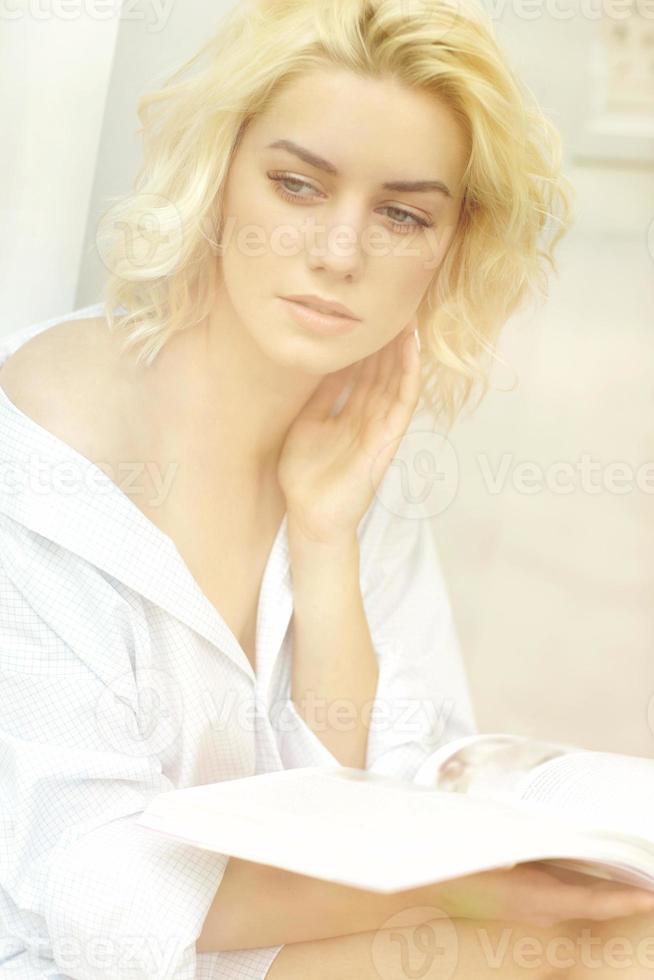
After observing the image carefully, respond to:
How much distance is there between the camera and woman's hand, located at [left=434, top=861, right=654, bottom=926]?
69 centimetres

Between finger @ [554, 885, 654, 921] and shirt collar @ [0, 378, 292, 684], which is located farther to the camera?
shirt collar @ [0, 378, 292, 684]

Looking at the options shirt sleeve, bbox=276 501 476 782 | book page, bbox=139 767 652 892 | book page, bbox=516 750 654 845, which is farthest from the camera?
shirt sleeve, bbox=276 501 476 782

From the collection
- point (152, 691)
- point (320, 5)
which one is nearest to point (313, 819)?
point (152, 691)

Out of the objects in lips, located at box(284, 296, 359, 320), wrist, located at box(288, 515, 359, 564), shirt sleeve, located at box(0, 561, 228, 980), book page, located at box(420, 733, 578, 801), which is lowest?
shirt sleeve, located at box(0, 561, 228, 980)

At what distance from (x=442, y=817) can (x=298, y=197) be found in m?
0.50

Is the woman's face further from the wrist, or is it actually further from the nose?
the wrist

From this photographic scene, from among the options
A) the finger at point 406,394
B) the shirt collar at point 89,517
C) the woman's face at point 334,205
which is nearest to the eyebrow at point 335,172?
the woman's face at point 334,205

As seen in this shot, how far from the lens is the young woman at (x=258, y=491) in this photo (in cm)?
76

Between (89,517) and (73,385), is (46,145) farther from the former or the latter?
(89,517)

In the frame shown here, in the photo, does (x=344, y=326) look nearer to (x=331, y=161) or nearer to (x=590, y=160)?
(x=331, y=161)

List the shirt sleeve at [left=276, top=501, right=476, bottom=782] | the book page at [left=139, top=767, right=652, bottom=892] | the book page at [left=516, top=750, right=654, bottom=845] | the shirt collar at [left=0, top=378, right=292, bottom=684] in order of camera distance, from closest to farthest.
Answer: the book page at [left=139, top=767, right=652, bottom=892], the book page at [left=516, top=750, right=654, bottom=845], the shirt collar at [left=0, top=378, right=292, bottom=684], the shirt sleeve at [left=276, top=501, right=476, bottom=782]

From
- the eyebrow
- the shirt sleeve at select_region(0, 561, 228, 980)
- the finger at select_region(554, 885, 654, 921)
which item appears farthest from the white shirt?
the eyebrow

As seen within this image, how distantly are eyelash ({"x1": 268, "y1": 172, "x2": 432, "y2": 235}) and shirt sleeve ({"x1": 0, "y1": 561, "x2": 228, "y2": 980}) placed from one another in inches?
13.7

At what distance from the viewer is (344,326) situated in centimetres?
95
